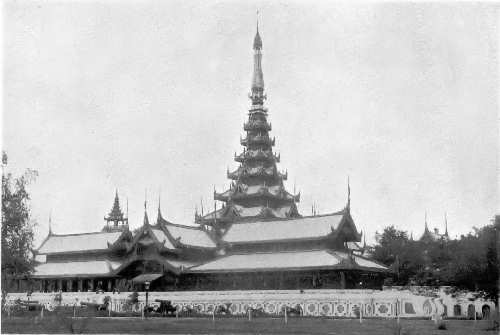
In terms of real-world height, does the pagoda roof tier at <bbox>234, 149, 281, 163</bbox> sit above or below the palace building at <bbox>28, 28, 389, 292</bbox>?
above

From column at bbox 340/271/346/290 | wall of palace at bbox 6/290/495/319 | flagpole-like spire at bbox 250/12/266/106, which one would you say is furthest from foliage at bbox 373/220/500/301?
flagpole-like spire at bbox 250/12/266/106

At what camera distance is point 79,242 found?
78062mm

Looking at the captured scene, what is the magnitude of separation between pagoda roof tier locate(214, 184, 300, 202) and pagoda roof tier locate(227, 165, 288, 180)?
3.51 ft

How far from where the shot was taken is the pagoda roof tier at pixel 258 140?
78.9 metres

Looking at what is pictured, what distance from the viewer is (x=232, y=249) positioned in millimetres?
68125

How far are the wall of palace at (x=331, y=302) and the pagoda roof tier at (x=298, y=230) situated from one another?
612cm

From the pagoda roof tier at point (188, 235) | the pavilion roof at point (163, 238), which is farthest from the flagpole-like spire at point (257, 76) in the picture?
the pavilion roof at point (163, 238)

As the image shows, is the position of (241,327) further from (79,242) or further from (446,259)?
(79,242)

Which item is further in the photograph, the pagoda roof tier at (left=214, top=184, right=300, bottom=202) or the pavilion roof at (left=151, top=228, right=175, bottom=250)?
the pagoda roof tier at (left=214, top=184, right=300, bottom=202)

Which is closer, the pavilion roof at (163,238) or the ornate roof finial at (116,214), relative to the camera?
the pavilion roof at (163,238)

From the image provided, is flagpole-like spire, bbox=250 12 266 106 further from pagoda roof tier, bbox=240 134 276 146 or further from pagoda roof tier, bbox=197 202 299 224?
pagoda roof tier, bbox=197 202 299 224

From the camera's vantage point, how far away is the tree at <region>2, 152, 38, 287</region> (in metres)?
39.6

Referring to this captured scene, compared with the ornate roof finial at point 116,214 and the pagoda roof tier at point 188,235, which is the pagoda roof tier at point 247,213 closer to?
the pagoda roof tier at point 188,235

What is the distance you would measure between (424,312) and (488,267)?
6.98 meters
